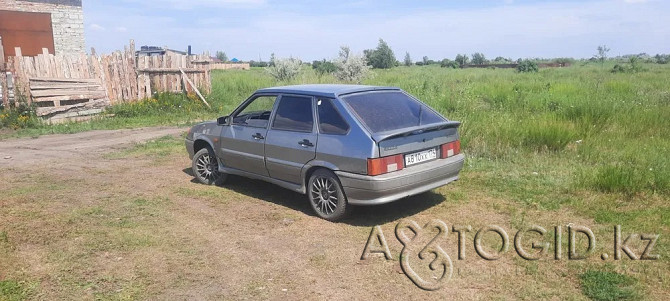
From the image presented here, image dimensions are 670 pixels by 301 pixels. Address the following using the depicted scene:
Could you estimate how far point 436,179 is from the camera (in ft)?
19.0

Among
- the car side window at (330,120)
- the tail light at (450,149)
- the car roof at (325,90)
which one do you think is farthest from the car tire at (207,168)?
the tail light at (450,149)

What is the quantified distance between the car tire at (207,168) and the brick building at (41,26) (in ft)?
60.4

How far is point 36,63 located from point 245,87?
10.3 meters

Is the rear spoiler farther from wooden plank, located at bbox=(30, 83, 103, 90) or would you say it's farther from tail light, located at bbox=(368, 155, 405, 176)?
wooden plank, located at bbox=(30, 83, 103, 90)

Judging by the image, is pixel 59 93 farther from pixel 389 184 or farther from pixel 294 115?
pixel 389 184

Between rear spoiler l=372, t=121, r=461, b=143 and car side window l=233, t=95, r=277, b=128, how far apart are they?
6.16ft

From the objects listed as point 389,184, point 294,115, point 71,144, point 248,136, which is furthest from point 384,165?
point 71,144

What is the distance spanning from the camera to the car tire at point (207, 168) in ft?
24.6

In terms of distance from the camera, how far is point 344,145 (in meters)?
5.45

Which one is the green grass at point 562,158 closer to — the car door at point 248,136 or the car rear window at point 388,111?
the car door at point 248,136

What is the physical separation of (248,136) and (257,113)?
0.68m

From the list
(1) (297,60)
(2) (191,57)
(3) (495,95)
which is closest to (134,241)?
(3) (495,95)

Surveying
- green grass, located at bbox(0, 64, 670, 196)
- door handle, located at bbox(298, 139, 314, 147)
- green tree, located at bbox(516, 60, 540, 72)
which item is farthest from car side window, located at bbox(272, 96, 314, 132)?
green tree, located at bbox(516, 60, 540, 72)

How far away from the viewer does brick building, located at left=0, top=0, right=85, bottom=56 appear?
22366 mm
